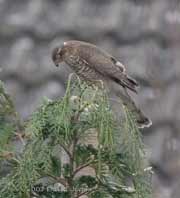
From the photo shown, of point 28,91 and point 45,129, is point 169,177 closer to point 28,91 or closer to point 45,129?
point 28,91

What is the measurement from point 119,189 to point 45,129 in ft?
0.57

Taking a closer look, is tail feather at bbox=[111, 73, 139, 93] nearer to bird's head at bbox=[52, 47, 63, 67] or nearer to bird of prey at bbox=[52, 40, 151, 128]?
bird of prey at bbox=[52, 40, 151, 128]

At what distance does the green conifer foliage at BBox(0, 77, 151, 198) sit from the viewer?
1.34m

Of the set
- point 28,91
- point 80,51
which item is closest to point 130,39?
point 28,91

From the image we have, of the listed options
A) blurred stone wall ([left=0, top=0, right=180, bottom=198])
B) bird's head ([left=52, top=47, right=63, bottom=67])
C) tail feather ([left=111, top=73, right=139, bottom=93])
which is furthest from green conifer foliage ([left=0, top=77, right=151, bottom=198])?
blurred stone wall ([left=0, top=0, right=180, bottom=198])

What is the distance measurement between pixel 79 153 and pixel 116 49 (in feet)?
4.70

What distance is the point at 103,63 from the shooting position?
204 cm

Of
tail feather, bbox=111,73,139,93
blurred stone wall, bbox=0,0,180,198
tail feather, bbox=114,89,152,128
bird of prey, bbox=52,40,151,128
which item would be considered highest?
blurred stone wall, bbox=0,0,180,198

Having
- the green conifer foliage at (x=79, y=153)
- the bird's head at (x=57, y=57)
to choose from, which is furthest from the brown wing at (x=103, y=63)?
the green conifer foliage at (x=79, y=153)

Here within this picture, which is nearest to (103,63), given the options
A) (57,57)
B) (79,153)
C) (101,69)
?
(101,69)

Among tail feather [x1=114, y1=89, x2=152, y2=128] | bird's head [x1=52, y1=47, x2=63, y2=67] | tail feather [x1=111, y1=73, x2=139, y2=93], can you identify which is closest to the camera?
tail feather [x1=114, y1=89, x2=152, y2=128]

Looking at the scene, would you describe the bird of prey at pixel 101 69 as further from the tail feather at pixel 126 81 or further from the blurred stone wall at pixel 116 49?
the blurred stone wall at pixel 116 49

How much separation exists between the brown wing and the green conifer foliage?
621mm

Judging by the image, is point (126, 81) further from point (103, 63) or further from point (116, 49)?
point (116, 49)
